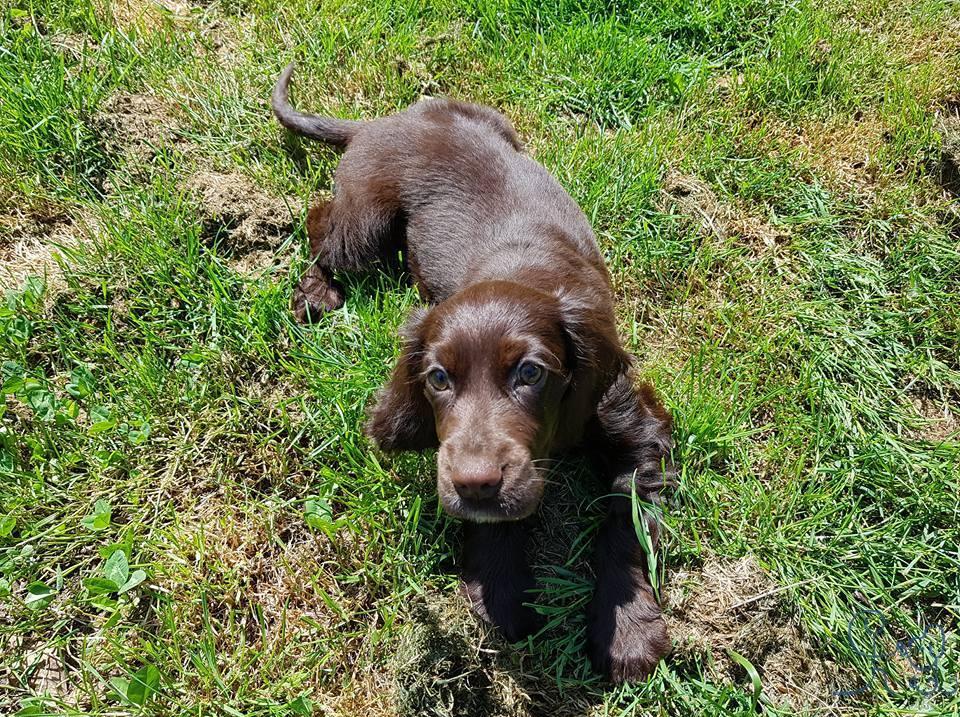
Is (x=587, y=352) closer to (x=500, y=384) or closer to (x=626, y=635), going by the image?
(x=500, y=384)

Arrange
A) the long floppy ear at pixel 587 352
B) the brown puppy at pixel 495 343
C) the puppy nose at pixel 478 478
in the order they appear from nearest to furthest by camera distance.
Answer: the puppy nose at pixel 478 478 < the brown puppy at pixel 495 343 < the long floppy ear at pixel 587 352

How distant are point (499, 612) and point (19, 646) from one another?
155 cm

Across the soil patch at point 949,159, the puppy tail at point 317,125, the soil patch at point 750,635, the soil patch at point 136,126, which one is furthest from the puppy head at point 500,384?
the soil patch at point 949,159

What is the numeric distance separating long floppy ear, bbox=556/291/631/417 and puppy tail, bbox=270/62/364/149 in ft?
5.25

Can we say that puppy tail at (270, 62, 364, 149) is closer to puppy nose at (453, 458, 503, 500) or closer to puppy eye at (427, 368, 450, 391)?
puppy eye at (427, 368, 450, 391)

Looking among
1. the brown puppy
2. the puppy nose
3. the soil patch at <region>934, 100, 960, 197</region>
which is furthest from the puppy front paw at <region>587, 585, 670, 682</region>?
the soil patch at <region>934, 100, 960, 197</region>

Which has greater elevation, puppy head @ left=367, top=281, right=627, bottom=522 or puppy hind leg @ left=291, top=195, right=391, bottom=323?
puppy head @ left=367, top=281, right=627, bottom=522

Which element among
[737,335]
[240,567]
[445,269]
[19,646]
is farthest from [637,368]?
[19,646]

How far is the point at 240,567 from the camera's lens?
265 centimetres

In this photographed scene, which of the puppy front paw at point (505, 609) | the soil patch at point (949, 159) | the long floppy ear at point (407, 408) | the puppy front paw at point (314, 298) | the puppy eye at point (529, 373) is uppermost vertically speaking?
the soil patch at point (949, 159)

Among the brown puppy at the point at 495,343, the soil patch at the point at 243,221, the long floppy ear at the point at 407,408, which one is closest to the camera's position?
the brown puppy at the point at 495,343

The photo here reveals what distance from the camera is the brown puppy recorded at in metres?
2.16

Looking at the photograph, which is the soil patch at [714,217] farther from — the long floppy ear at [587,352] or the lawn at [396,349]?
the long floppy ear at [587,352]

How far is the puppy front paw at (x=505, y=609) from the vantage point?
97.0 inches
